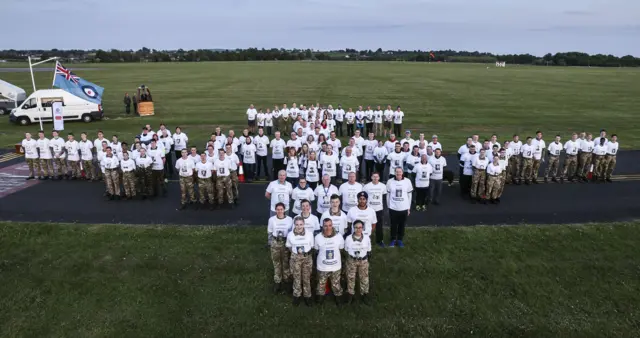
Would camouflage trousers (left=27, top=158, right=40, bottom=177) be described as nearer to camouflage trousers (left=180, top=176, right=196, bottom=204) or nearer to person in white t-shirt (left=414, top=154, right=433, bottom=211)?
camouflage trousers (left=180, top=176, right=196, bottom=204)

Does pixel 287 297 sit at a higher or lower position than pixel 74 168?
lower

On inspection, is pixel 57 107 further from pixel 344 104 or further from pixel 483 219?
pixel 344 104

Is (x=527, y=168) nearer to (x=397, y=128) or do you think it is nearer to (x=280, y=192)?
(x=397, y=128)

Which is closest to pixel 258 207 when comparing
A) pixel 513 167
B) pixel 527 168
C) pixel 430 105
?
pixel 513 167

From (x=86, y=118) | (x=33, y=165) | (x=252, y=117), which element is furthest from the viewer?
(x=86, y=118)

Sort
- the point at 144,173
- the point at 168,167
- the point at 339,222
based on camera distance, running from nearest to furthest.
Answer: the point at 339,222, the point at 144,173, the point at 168,167

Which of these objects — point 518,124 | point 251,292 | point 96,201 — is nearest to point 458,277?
point 251,292

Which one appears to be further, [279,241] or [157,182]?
[157,182]
